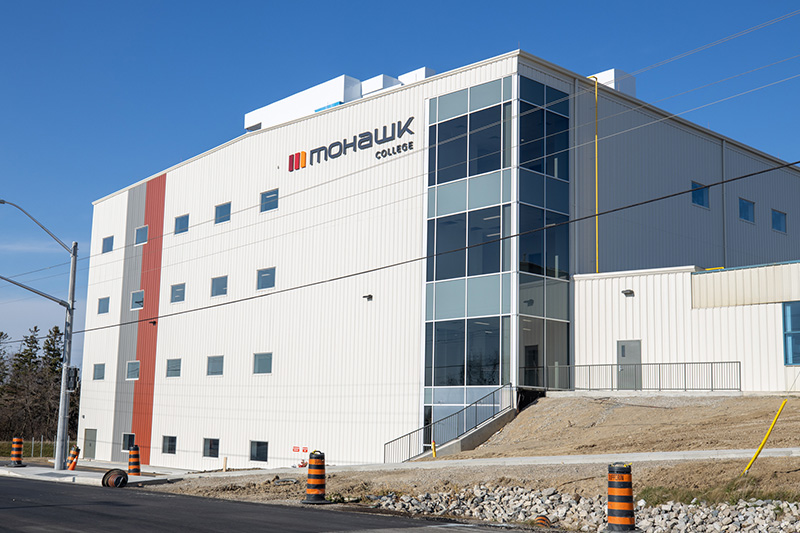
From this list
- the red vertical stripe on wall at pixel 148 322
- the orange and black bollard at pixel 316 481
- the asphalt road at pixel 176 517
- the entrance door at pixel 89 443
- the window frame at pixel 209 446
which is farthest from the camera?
the entrance door at pixel 89 443

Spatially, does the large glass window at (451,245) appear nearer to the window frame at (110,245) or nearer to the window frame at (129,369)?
the window frame at (129,369)

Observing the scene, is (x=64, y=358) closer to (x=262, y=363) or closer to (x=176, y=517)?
(x=262, y=363)

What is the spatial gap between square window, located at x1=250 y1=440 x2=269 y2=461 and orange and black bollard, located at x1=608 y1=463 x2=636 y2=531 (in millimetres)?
28033

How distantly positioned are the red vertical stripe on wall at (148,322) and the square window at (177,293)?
4.54ft

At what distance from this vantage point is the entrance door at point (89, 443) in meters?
50.0

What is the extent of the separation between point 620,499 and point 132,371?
39927 mm

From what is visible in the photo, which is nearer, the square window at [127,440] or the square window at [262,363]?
the square window at [262,363]

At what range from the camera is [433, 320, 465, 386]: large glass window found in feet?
103

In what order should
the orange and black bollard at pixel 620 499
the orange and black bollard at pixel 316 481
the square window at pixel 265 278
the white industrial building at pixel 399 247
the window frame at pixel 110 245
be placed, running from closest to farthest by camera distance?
the orange and black bollard at pixel 620 499 → the orange and black bollard at pixel 316 481 → the white industrial building at pixel 399 247 → the square window at pixel 265 278 → the window frame at pixel 110 245

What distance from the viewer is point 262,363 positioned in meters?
39.7

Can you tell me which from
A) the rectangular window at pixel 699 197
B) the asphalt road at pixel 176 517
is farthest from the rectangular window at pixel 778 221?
the asphalt road at pixel 176 517

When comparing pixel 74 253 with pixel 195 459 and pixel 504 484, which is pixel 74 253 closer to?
pixel 195 459

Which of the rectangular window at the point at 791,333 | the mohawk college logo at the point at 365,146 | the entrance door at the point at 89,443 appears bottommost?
the entrance door at the point at 89,443

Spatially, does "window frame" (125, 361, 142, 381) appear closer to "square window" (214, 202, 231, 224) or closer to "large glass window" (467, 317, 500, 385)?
"square window" (214, 202, 231, 224)
